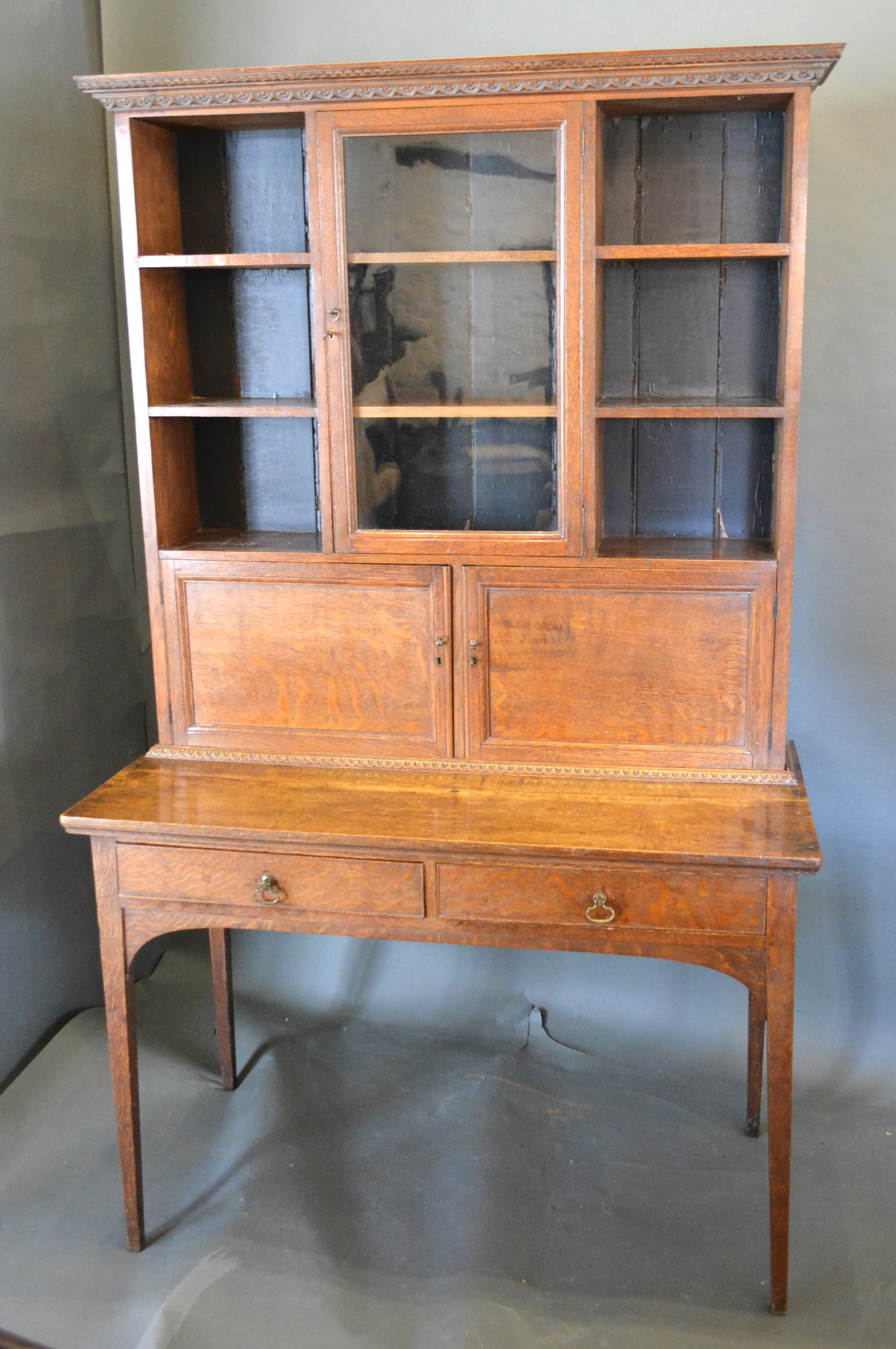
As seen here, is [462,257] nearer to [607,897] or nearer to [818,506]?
[818,506]

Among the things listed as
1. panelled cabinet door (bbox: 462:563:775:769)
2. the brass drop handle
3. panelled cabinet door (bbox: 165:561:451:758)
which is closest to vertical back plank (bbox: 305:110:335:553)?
panelled cabinet door (bbox: 165:561:451:758)

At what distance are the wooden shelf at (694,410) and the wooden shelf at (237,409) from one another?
0.57 meters

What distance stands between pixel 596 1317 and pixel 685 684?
45.8 inches

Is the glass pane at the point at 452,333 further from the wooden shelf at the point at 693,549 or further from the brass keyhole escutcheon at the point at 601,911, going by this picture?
the brass keyhole escutcheon at the point at 601,911

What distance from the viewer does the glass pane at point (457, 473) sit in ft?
7.17

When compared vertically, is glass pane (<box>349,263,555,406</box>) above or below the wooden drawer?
above

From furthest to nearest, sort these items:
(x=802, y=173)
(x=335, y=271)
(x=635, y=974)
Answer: (x=635, y=974)
(x=335, y=271)
(x=802, y=173)

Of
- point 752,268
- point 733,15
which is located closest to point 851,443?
point 752,268

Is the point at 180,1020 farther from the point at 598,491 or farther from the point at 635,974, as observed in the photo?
the point at 598,491

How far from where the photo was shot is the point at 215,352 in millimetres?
2496

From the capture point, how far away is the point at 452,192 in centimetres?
210

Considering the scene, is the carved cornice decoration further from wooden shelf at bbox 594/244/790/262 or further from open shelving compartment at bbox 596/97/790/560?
wooden shelf at bbox 594/244/790/262

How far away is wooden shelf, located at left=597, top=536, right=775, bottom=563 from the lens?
2168 millimetres

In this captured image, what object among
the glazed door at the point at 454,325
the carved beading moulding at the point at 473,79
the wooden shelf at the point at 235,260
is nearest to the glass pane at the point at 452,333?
the glazed door at the point at 454,325
